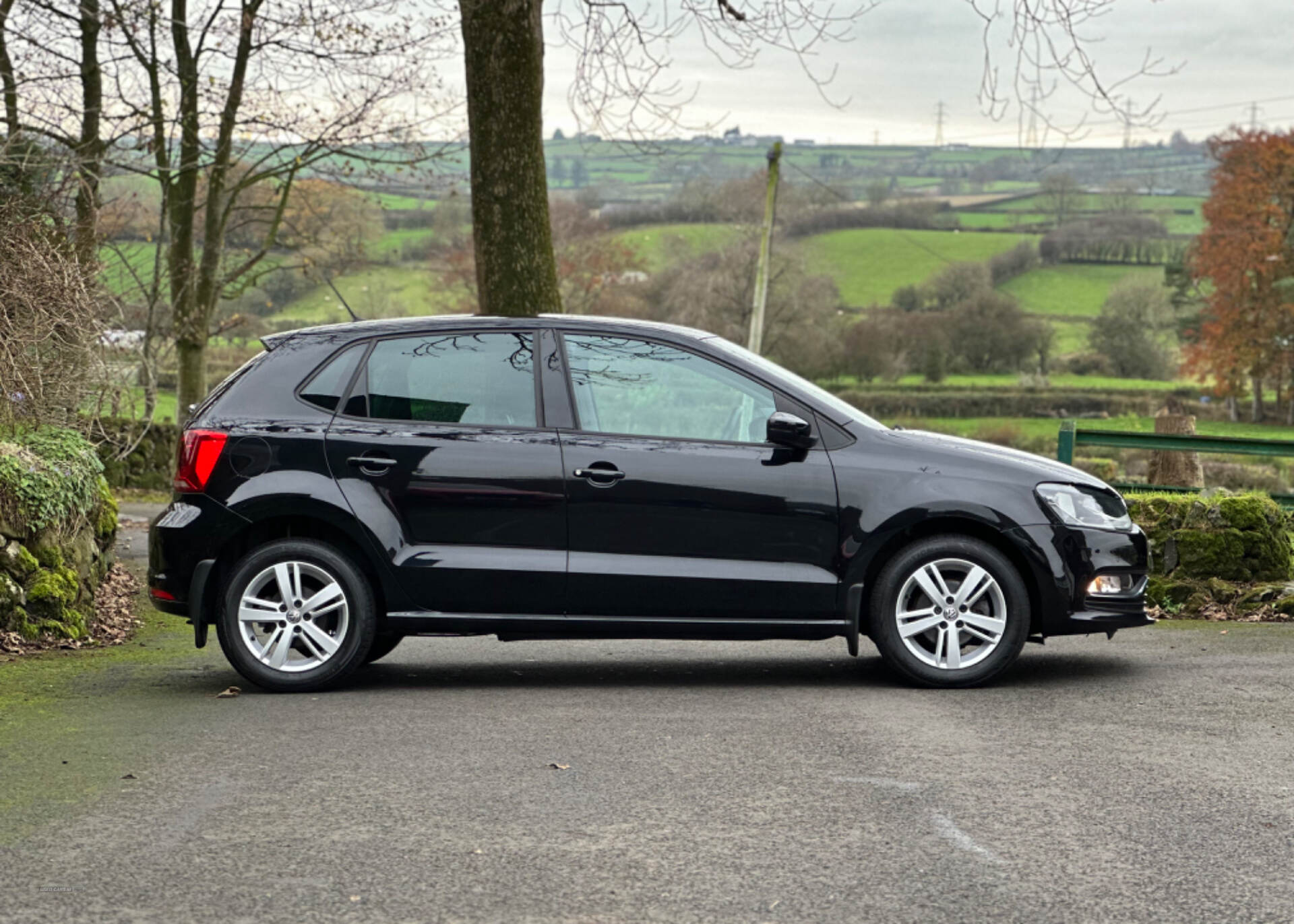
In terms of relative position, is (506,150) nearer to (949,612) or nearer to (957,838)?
(949,612)

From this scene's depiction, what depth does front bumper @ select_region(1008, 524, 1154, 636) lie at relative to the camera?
7.56 meters

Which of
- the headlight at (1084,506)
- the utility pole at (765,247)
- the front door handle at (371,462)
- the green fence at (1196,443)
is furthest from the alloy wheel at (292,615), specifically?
the utility pole at (765,247)

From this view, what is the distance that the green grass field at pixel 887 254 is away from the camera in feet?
325

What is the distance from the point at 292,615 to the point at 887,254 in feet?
333

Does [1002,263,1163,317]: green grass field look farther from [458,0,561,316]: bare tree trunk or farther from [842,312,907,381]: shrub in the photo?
[458,0,561,316]: bare tree trunk

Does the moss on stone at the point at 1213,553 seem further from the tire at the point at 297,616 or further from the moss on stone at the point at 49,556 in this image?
the moss on stone at the point at 49,556

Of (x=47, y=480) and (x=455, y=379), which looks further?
(x=47, y=480)

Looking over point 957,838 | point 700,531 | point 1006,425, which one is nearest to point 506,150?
point 700,531

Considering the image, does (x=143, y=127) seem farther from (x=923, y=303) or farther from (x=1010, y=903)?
(x=923, y=303)

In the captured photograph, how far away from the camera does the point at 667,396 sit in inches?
303

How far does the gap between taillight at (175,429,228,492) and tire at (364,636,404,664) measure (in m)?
1.42

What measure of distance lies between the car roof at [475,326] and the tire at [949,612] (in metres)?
1.57

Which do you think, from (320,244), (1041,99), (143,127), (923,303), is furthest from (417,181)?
(923,303)

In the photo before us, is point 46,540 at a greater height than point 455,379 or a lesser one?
lesser
